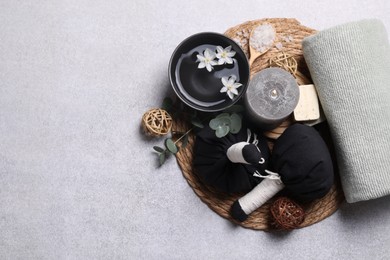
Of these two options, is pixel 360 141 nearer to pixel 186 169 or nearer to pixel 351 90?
pixel 351 90

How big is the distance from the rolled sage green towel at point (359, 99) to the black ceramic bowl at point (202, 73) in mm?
150

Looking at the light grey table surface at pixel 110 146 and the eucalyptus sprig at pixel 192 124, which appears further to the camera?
the light grey table surface at pixel 110 146

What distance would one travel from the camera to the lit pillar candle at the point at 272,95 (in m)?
0.76

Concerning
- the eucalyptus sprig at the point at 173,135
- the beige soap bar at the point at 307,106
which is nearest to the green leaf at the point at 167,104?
the eucalyptus sprig at the point at 173,135

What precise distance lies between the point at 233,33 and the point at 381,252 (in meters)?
0.52

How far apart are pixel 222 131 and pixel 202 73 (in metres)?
0.12

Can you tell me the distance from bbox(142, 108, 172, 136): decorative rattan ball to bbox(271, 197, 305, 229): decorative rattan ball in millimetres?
A: 241

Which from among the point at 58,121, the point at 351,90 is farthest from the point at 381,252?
the point at 58,121

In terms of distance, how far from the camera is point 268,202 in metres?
0.82

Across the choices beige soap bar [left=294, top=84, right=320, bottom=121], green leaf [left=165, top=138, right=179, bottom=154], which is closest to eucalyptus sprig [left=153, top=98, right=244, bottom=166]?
green leaf [left=165, top=138, right=179, bottom=154]

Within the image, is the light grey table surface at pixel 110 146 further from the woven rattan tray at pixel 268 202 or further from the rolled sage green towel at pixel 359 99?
the rolled sage green towel at pixel 359 99

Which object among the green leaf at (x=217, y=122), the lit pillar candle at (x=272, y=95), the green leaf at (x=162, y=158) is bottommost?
the green leaf at (x=162, y=158)

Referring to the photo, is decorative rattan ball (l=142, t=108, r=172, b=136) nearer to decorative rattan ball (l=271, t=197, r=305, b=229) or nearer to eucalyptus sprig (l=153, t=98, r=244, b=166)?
eucalyptus sprig (l=153, t=98, r=244, b=166)

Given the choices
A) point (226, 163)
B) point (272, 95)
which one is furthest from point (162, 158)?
point (272, 95)
